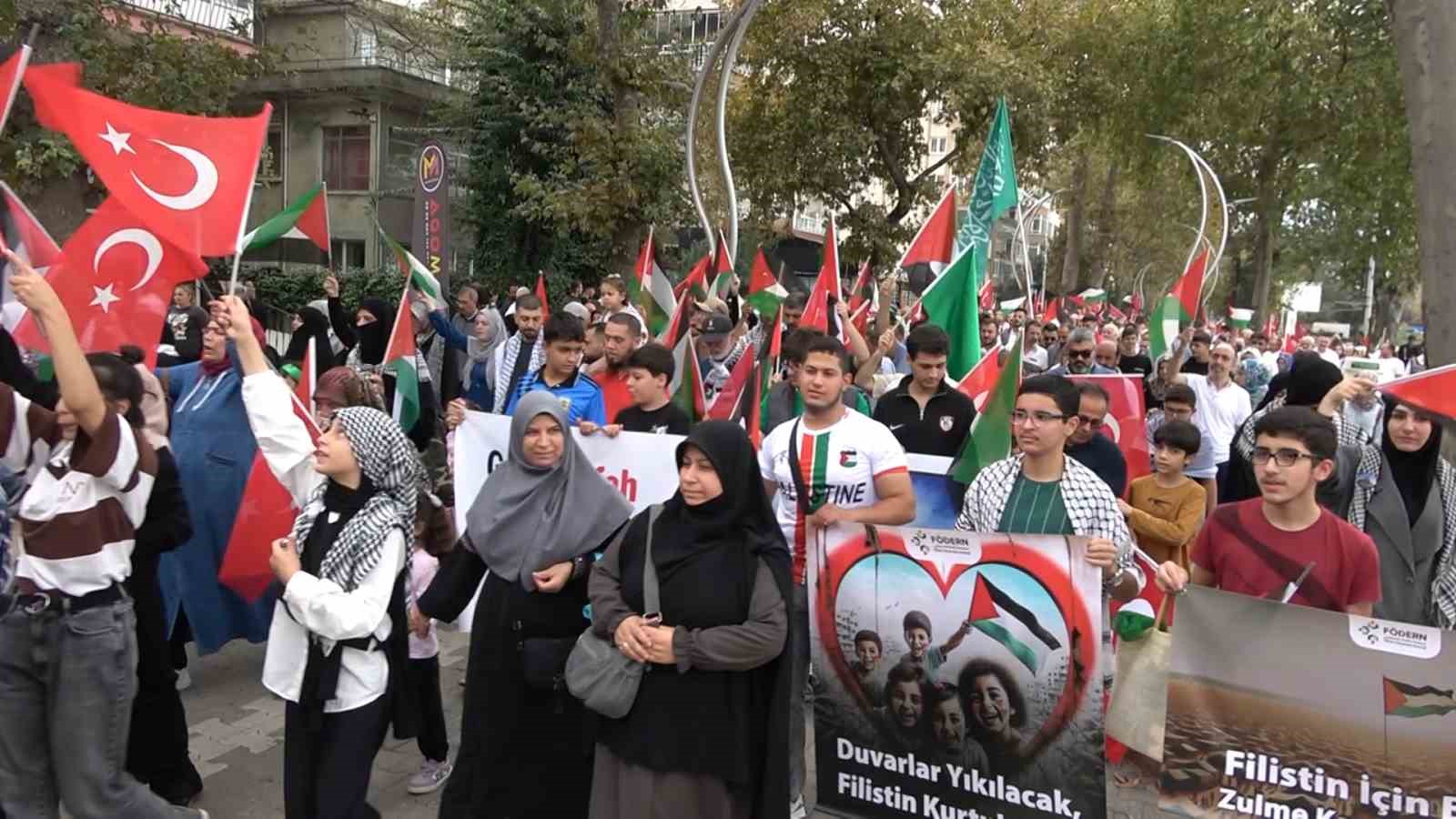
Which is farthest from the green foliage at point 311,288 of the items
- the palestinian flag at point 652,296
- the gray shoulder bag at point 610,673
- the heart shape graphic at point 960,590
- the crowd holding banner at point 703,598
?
the gray shoulder bag at point 610,673

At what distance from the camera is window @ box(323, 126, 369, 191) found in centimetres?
2830

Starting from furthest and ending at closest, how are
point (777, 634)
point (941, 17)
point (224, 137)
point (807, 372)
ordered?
point (941, 17)
point (224, 137)
point (807, 372)
point (777, 634)

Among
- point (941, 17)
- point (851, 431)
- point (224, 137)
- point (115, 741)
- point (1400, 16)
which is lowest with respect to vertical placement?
point (115, 741)

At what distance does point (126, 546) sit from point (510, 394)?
310 cm

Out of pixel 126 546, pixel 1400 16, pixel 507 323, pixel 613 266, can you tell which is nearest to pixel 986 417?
pixel 1400 16

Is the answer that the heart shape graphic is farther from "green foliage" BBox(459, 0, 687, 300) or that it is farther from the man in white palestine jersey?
"green foliage" BBox(459, 0, 687, 300)

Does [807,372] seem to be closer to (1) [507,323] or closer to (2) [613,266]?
(1) [507,323]

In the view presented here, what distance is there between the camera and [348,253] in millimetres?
29094

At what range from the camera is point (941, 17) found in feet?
66.8

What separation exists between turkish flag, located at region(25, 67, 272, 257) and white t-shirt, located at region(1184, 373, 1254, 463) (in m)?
6.33

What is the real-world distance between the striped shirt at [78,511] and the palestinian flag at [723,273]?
7090mm

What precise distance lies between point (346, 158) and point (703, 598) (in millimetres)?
28528

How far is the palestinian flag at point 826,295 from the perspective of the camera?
7.75m

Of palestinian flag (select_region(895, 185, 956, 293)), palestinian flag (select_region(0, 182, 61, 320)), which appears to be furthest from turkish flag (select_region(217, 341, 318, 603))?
palestinian flag (select_region(895, 185, 956, 293))
